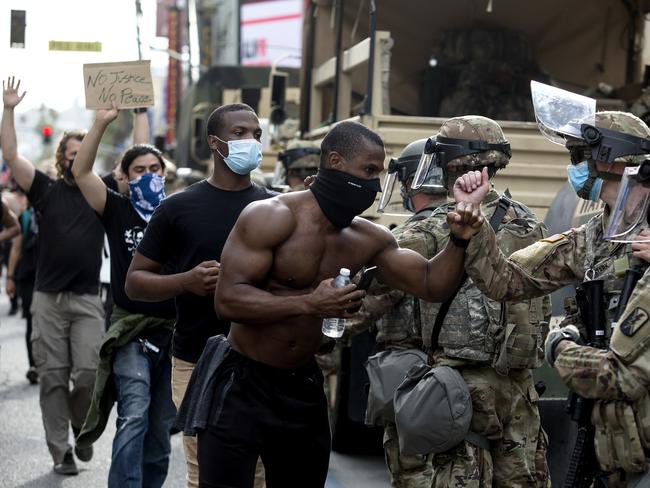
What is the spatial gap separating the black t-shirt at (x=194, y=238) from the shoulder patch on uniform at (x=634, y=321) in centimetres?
219

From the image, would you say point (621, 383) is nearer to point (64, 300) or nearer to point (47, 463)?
point (64, 300)

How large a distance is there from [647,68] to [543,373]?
4383mm

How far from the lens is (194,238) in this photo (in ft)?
18.5

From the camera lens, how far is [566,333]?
13.9 ft

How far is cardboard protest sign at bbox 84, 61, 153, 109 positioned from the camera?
721 cm

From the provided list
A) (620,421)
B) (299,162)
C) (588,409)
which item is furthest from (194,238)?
(299,162)

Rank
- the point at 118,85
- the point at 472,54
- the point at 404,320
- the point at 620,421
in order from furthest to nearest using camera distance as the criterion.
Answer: the point at 472,54 < the point at 118,85 < the point at 404,320 < the point at 620,421

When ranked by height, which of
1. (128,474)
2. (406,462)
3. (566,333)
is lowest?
(128,474)

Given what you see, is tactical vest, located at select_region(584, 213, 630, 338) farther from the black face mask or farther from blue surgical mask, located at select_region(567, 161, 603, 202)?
the black face mask

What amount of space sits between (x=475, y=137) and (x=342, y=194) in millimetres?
879

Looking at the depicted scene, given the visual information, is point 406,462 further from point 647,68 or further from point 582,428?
point 647,68

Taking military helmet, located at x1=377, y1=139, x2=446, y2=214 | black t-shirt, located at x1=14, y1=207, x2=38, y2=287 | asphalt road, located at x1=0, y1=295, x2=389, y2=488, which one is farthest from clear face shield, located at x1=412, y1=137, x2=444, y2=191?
black t-shirt, located at x1=14, y1=207, x2=38, y2=287

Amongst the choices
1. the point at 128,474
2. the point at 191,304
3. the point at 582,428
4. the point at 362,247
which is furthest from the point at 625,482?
the point at 128,474

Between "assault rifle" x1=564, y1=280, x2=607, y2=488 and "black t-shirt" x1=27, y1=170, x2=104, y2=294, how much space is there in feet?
16.3
